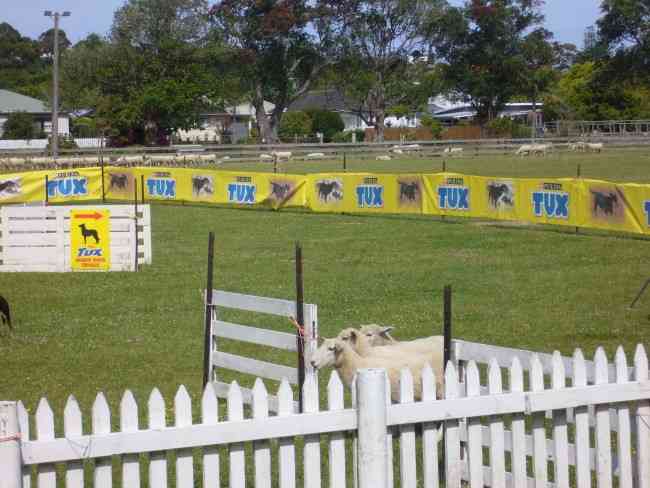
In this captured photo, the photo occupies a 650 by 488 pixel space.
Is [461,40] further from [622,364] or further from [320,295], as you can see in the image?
[622,364]

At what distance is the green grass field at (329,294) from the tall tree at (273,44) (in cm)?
5566

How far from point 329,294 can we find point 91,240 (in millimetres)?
5802

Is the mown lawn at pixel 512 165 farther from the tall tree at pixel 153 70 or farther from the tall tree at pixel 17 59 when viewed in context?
the tall tree at pixel 17 59

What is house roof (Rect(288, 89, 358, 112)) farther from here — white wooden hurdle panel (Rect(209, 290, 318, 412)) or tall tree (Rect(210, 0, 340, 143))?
white wooden hurdle panel (Rect(209, 290, 318, 412))

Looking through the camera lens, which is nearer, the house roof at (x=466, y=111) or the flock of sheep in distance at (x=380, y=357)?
the flock of sheep in distance at (x=380, y=357)

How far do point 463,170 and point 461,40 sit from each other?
127 feet

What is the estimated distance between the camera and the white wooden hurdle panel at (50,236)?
20.0 metres

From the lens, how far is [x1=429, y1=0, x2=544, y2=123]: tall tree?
86062mm

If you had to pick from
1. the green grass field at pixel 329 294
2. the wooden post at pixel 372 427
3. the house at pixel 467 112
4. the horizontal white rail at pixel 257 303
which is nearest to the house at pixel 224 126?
the house at pixel 467 112

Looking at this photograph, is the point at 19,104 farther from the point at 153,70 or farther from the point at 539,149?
the point at 539,149

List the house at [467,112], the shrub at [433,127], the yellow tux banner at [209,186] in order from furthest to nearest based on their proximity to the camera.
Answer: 1. the house at [467,112]
2. the shrub at [433,127]
3. the yellow tux banner at [209,186]

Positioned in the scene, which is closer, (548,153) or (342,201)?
(342,201)

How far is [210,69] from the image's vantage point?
267 feet

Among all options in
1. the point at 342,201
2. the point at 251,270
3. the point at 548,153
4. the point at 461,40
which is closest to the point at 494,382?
the point at 251,270
